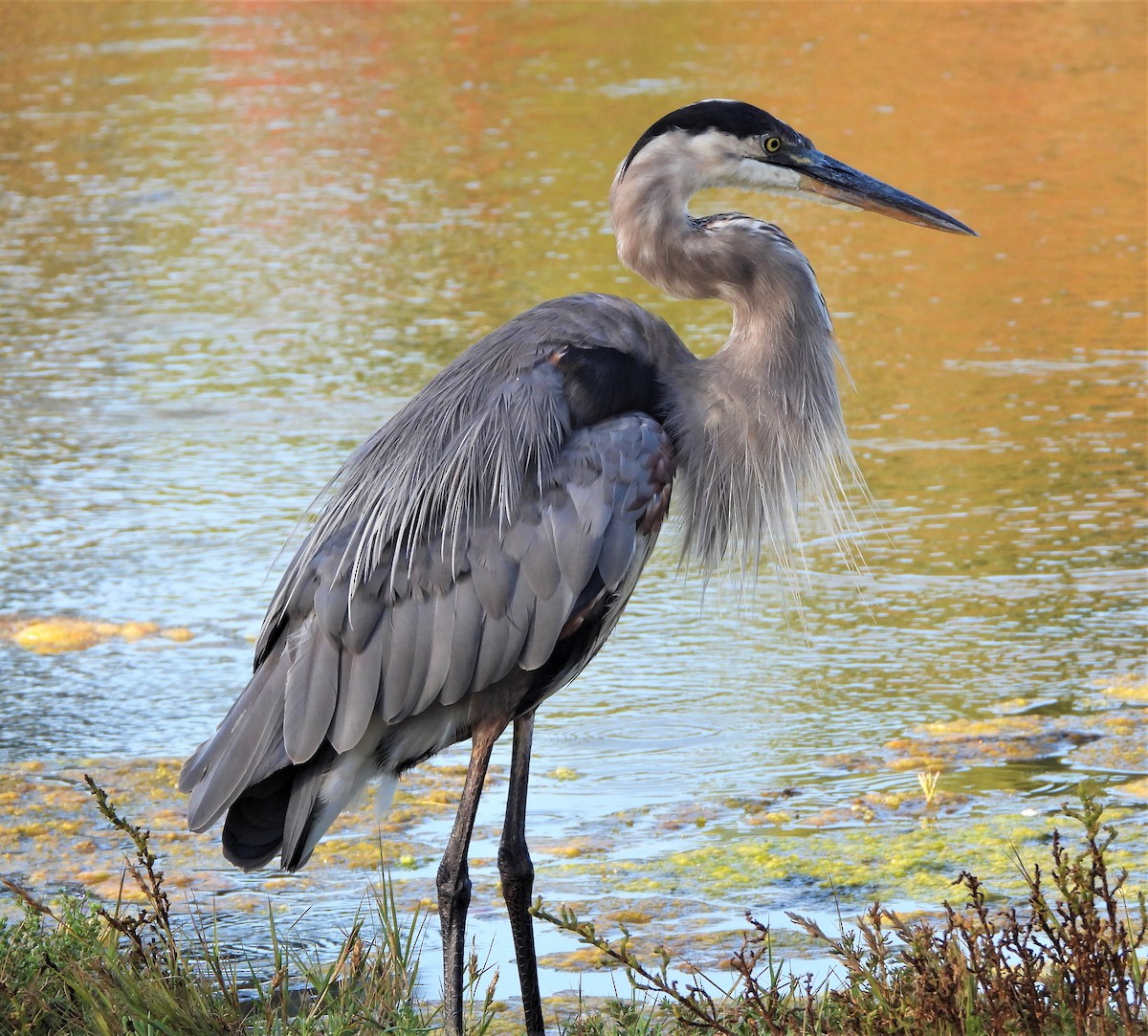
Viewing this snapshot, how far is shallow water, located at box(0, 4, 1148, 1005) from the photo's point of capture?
511 cm

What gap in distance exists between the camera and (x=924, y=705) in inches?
210

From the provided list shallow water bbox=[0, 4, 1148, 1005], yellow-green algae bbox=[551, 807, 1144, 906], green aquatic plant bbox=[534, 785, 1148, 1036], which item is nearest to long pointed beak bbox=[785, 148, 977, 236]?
shallow water bbox=[0, 4, 1148, 1005]

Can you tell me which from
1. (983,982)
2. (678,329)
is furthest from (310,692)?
(678,329)

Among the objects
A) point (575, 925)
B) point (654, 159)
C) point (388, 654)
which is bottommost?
point (575, 925)

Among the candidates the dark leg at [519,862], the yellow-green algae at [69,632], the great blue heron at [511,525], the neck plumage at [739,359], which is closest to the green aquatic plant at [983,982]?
the dark leg at [519,862]

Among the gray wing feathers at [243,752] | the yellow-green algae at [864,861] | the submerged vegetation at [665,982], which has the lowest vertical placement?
the yellow-green algae at [864,861]

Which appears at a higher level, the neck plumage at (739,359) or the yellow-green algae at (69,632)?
the neck plumage at (739,359)

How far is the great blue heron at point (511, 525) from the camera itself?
3664 mm

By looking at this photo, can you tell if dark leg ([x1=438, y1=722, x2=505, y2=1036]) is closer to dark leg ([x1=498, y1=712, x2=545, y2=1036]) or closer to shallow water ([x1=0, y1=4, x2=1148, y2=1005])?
dark leg ([x1=498, y1=712, x2=545, y2=1036])

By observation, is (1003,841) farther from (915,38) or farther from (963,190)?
(915,38)

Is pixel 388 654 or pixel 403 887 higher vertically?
pixel 388 654

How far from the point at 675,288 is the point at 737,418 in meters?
0.34

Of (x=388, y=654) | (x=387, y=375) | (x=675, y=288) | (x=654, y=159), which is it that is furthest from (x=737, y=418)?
(x=387, y=375)

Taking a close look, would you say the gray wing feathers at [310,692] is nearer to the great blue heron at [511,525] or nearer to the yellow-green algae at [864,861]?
the great blue heron at [511,525]
